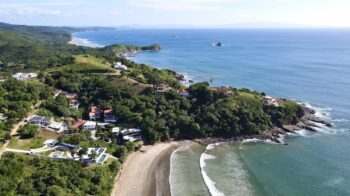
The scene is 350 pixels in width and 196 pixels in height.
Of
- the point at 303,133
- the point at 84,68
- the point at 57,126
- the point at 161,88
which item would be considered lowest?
the point at 303,133

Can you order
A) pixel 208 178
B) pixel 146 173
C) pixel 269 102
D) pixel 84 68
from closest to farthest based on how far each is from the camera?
pixel 208 178 → pixel 146 173 → pixel 269 102 → pixel 84 68

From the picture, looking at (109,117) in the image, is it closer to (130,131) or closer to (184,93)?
(130,131)

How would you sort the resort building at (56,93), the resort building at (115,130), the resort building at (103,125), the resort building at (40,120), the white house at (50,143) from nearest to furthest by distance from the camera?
1. the white house at (50,143)
2. the resort building at (40,120)
3. the resort building at (115,130)
4. the resort building at (103,125)
5. the resort building at (56,93)

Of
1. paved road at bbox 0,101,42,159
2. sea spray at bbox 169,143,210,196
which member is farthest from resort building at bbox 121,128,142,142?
Answer: paved road at bbox 0,101,42,159

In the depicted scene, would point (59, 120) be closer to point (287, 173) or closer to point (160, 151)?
point (160, 151)

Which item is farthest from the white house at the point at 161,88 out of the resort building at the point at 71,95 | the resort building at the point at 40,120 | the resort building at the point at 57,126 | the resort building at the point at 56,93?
the resort building at the point at 40,120

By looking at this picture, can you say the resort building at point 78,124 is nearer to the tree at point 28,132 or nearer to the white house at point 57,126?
the white house at point 57,126

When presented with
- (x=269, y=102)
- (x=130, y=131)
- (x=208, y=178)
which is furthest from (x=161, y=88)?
(x=208, y=178)
